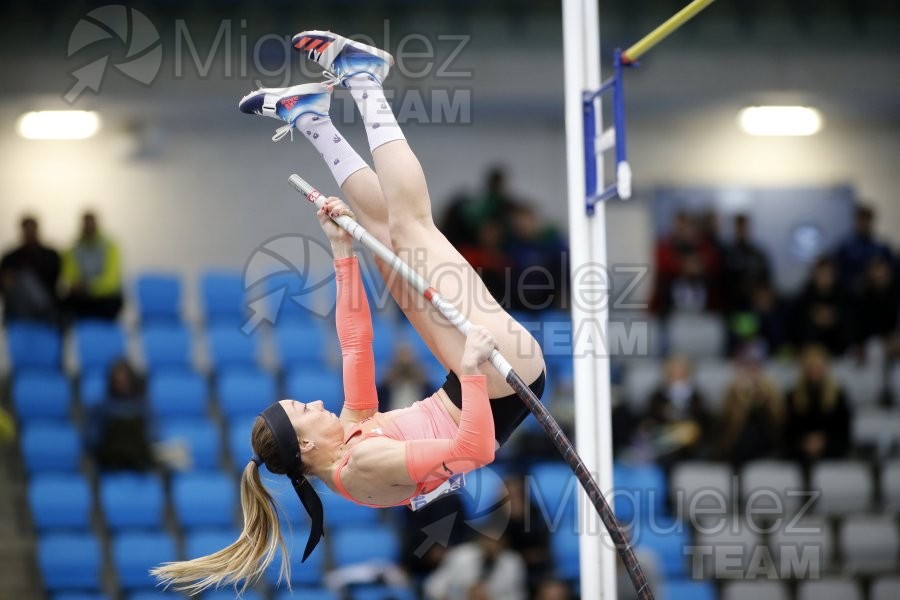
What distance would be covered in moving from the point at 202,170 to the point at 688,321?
165 inches

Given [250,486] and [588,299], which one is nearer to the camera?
[250,486]

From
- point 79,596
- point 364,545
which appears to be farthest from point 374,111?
point 79,596

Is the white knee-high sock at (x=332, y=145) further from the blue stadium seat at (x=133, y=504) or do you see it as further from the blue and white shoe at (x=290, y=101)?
the blue stadium seat at (x=133, y=504)

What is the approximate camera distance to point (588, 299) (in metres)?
4.63

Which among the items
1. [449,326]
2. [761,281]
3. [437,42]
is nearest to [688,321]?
[761,281]

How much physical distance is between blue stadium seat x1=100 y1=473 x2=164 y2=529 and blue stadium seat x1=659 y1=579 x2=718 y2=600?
3.24m

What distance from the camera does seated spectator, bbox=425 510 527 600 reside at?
7.11 meters

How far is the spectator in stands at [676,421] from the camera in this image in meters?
8.52

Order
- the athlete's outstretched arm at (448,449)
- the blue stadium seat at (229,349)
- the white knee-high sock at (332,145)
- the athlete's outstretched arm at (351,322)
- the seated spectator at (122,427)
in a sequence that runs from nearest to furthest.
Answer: the athlete's outstretched arm at (448,449) < the athlete's outstretched arm at (351,322) < the white knee-high sock at (332,145) < the seated spectator at (122,427) < the blue stadium seat at (229,349)

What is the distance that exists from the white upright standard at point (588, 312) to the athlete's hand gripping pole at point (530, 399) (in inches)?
20.7

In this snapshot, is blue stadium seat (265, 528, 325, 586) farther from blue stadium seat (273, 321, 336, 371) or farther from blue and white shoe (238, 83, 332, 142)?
blue and white shoe (238, 83, 332, 142)

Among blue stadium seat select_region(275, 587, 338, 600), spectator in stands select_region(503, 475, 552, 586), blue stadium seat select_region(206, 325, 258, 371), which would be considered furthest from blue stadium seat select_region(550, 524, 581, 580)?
blue stadium seat select_region(206, 325, 258, 371)

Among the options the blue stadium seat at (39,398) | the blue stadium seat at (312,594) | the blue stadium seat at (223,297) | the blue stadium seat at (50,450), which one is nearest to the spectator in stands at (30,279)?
the blue stadium seat at (39,398)

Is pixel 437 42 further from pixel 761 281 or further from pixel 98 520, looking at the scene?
pixel 98 520
